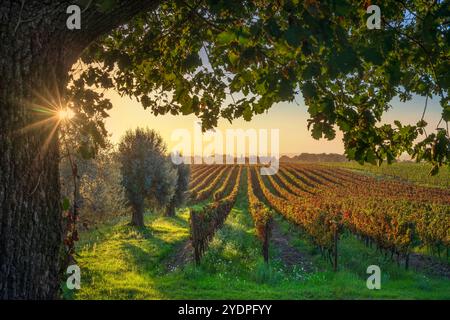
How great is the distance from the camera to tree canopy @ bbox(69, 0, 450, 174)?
3.17m

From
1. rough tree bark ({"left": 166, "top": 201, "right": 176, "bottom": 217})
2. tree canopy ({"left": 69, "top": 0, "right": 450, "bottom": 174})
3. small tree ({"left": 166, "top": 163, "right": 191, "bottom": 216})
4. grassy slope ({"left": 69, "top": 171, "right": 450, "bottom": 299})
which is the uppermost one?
tree canopy ({"left": 69, "top": 0, "right": 450, "bottom": 174})

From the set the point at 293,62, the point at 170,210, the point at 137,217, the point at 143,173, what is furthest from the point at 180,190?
the point at 293,62

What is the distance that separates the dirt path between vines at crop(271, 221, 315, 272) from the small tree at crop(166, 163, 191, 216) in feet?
51.7

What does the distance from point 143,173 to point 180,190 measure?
9374 millimetres

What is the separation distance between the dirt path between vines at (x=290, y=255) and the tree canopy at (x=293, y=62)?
1032 cm

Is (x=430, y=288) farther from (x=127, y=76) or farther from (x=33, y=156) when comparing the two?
(x=33, y=156)

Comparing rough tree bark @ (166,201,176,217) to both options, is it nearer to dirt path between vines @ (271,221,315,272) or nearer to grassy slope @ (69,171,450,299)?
dirt path between vines @ (271,221,315,272)

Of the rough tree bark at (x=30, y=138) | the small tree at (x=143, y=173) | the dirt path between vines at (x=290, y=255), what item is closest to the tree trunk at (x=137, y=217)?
the small tree at (x=143, y=173)

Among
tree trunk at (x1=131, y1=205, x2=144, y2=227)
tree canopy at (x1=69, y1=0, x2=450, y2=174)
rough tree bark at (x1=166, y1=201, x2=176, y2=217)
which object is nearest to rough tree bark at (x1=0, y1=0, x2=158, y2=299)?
tree canopy at (x1=69, y1=0, x2=450, y2=174)

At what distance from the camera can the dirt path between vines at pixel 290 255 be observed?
1718cm

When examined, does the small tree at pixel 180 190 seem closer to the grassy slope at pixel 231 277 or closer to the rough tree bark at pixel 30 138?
the grassy slope at pixel 231 277

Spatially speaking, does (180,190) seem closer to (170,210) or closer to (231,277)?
(170,210)
